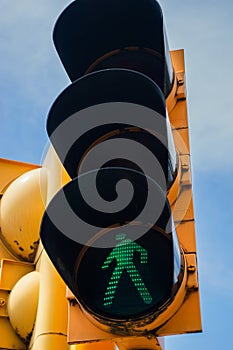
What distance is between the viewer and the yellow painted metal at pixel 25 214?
4.09m

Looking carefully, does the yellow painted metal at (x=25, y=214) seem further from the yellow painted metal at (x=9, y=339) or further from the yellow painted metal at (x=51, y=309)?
the yellow painted metal at (x=9, y=339)

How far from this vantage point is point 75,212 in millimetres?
2309

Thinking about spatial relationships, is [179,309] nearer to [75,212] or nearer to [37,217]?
[75,212]

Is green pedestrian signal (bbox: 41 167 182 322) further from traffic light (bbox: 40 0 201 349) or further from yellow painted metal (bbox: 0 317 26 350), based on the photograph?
yellow painted metal (bbox: 0 317 26 350)

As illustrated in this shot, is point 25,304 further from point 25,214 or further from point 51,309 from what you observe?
point 25,214

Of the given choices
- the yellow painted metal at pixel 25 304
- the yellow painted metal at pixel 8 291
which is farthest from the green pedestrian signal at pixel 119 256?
the yellow painted metal at pixel 8 291

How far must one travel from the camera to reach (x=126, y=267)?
7.38ft

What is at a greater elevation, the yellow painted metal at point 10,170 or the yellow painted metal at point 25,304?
the yellow painted metal at point 10,170

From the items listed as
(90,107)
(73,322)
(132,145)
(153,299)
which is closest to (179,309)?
(153,299)

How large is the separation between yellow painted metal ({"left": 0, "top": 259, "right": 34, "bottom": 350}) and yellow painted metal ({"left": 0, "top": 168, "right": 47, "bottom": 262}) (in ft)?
0.43

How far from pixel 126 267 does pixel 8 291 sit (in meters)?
1.85

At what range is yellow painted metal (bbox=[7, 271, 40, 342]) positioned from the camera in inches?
144

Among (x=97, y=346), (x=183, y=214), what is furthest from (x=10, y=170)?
(x=183, y=214)

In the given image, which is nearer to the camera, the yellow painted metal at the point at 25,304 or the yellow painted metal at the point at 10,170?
the yellow painted metal at the point at 25,304
